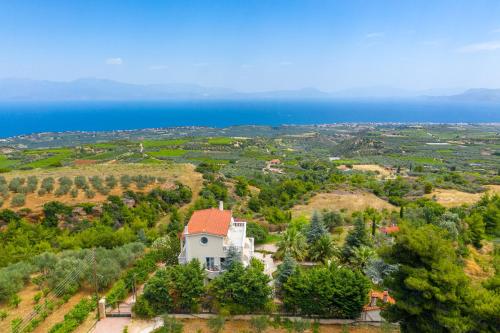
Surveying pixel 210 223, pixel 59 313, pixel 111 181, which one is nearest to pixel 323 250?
pixel 210 223

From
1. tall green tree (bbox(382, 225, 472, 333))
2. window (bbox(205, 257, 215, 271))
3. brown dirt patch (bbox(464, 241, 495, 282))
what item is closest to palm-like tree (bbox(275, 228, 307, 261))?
window (bbox(205, 257, 215, 271))

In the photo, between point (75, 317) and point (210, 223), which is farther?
point (210, 223)

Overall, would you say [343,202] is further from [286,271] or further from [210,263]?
[210,263]

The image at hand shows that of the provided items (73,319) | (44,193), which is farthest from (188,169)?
(73,319)

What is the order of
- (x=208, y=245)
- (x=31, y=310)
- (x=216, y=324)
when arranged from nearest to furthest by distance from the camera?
(x=216, y=324), (x=31, y=310), (x=208, y=245)

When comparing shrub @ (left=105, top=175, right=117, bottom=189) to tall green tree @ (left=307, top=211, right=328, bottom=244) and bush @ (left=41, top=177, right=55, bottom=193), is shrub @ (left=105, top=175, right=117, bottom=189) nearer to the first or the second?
bush @ (left=41, top=177, right=55, bottom=193)

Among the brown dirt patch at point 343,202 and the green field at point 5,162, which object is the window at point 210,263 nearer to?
the brown dirt patch at point 343,202
